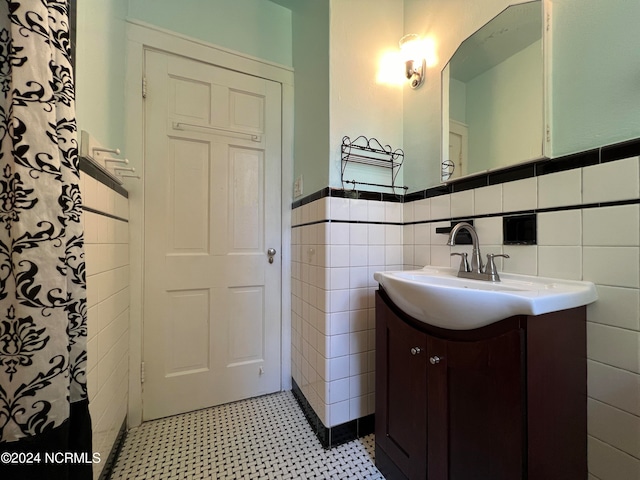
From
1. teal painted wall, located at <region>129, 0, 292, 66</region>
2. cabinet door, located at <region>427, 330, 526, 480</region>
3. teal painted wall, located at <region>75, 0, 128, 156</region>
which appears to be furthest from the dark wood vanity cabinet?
teal painted wall, located at <region>129, 0, 292, 66</region>

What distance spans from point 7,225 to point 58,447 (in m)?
0.46

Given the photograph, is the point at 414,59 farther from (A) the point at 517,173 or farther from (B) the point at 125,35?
(B) the point at 125,35

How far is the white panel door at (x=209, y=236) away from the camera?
140 centimetres

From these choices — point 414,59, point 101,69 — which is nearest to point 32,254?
point 101,69

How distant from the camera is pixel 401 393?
94cm

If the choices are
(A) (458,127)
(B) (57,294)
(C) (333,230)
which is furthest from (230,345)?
(A) (458,127)

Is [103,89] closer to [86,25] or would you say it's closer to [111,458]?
[86,25]

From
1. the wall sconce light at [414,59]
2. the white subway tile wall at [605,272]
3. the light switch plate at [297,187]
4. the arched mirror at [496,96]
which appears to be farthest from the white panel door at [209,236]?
the white subway tile wall at [605,272]

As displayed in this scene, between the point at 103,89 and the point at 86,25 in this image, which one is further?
the point at 103,89

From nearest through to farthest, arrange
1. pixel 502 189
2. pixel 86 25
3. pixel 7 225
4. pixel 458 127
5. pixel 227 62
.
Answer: pixel 7 225
pixel 86 25
pixel 502 189
pixel 458 127
pixel 227 62

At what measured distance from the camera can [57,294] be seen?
514mm

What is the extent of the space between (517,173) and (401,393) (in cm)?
92

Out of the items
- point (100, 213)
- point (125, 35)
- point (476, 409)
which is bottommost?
point (476, 409)

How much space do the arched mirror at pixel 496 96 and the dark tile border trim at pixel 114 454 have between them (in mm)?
1888
